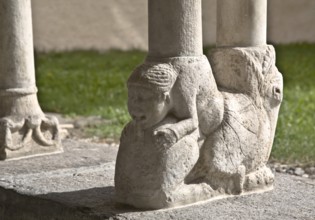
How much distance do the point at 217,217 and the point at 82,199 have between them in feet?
2.77

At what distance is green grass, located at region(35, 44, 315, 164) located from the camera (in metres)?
7.37

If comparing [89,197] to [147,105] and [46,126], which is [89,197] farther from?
[46,126]

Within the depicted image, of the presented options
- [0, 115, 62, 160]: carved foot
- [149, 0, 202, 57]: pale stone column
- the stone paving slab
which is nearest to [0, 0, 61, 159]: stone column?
[0, 115, 62, 160]: carved foot

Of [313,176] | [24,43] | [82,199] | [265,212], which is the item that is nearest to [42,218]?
[82,199]

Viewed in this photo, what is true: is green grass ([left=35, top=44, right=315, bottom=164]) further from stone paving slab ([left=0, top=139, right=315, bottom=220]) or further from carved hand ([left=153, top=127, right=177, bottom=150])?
carved hand ([left=153, top=127, right=177, bottom=150])

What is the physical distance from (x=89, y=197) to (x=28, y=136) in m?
1.53

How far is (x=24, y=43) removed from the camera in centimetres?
592

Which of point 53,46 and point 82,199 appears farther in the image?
point 53,46

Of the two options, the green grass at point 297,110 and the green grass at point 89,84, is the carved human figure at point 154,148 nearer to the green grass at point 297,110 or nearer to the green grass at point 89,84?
the green grass at point 297,110

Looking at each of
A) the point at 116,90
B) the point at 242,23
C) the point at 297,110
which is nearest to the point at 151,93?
the point at 242,23

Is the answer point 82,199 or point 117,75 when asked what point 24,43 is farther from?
point 117,75

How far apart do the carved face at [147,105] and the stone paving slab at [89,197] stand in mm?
481

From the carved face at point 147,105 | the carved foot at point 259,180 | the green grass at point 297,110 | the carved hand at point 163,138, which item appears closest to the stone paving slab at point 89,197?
the carved foot at point 259,180

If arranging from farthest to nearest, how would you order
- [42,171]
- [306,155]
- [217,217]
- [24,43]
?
1. [306,155]
2. [24,43]
3. [42,171]
4. [217,217]
